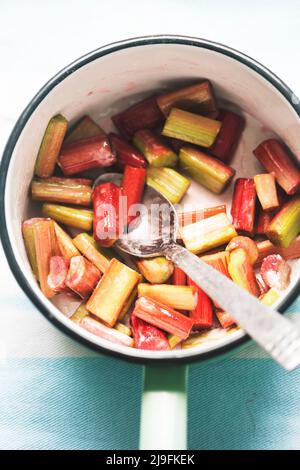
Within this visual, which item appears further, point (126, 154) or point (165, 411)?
point (126, 154)

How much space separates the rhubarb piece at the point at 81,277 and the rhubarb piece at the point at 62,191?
0.30ft

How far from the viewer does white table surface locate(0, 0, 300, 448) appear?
1.05m

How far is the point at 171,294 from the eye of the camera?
0.93 m

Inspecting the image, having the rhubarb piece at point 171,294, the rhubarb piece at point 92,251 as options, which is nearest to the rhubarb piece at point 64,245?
the rhubarb piece at point 92,251

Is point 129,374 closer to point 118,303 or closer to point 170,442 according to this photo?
point 118,303

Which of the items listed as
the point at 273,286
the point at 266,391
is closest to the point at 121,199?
the point at 273,286

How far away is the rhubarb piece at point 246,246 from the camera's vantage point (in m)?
0.94

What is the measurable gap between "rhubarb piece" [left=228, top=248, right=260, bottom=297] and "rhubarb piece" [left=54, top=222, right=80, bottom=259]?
0.23 metres

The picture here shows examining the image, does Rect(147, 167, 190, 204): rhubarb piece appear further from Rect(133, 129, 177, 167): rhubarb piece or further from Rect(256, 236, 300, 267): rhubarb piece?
Rect(256, 236, 300, 267): rhubarb piece

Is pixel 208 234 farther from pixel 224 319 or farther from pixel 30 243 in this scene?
pixel 30 243

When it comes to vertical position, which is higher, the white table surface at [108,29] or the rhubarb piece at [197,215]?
the white table surface at [108,29]

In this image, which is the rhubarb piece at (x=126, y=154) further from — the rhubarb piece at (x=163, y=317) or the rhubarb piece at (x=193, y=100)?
the rhubarb piece at (x=163, y=317)

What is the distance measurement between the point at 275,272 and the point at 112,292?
23 cm

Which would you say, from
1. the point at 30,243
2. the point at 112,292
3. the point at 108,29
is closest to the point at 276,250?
the point at 112,292
